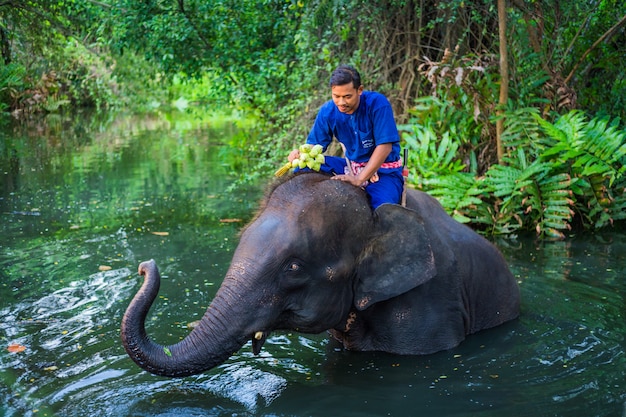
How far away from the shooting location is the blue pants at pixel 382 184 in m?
5.91

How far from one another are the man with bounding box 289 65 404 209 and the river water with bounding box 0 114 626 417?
143cm

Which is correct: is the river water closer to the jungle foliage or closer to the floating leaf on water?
the floating leaf on water

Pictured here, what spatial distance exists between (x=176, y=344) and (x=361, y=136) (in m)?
2.20

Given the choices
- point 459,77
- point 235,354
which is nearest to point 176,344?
point 235,354

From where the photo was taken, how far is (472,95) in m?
10.6

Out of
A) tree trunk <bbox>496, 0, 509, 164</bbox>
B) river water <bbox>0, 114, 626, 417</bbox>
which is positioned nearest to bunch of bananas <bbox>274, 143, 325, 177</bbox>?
river water <bbox>0, 114, 626, 417</bbox>

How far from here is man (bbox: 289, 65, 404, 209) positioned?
5797 mm

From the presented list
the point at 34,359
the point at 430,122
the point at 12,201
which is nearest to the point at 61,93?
the point at 12,201

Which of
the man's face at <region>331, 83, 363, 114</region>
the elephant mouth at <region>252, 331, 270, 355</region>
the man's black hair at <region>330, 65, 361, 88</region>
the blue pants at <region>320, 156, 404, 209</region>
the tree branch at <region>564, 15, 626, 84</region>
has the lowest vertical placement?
the elephant mouth at <region>252, 331, 270, 355</region>

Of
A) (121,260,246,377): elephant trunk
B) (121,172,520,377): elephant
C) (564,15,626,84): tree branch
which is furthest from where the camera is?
(564,15,626,84): tree branch

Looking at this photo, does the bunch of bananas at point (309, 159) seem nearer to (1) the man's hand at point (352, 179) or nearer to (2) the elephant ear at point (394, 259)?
(1) the man's hand at point (352, 179)

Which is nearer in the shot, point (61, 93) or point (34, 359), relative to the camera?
point (34, 359)

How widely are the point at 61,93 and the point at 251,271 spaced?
115 feet

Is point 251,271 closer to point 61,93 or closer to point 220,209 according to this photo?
point 220,209
